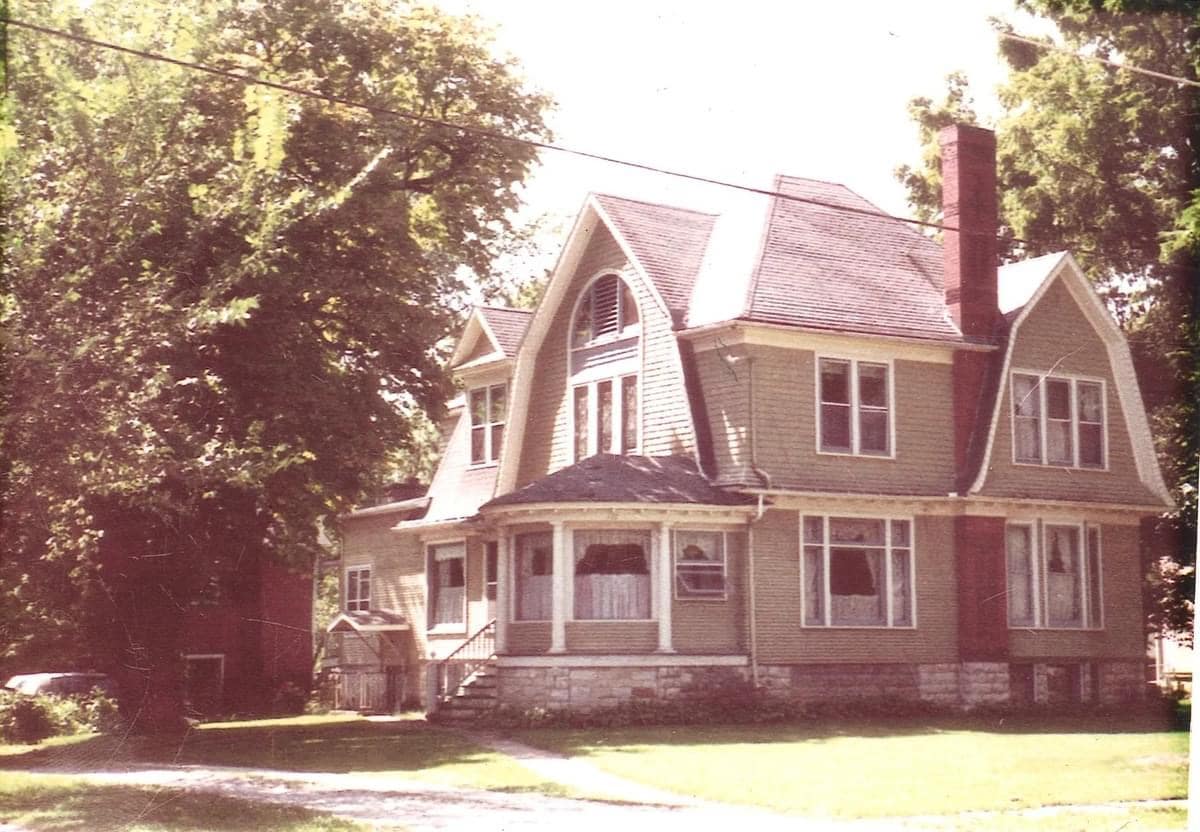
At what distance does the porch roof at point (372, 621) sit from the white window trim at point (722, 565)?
1163 cm

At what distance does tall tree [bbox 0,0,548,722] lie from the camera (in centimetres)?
1909

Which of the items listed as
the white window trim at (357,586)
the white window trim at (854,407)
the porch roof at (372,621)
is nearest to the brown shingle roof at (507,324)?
the white window trim at (854,407)

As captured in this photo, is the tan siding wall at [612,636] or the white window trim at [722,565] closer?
the tan siding wall at [612,636]

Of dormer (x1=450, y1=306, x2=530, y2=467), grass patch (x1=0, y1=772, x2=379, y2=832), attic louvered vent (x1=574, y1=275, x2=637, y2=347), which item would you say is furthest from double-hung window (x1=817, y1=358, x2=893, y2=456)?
grass patch (x1=0, y1=772, x2=379, y2=832)

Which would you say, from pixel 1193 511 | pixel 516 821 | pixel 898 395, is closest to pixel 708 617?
pixel 898 395

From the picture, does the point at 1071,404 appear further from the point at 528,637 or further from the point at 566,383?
the point at 528,637

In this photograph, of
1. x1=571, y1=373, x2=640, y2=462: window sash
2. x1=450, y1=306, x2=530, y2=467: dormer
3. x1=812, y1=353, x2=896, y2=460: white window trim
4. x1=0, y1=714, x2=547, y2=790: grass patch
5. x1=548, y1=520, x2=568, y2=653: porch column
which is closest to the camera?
x1=0, y1=714, x2=547, y2=790: grass patch

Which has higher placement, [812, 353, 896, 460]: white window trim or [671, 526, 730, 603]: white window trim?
[812, 353, 896, 460]: white window trim

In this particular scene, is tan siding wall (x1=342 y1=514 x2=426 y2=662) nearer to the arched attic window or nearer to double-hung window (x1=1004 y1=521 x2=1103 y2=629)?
the arched attic window

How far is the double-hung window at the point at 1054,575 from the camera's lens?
2931cm

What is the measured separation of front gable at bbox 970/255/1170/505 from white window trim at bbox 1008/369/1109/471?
20 millimetres

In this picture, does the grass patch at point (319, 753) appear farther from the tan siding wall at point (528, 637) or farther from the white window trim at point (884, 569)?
the white window trim at point (884, 569)

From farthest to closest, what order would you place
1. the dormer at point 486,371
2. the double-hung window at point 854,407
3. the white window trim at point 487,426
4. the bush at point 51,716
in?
the white window trim at point 487,426
the dormer at point 486,371
the double-hung window at point 854,407
the bush at point 51,716

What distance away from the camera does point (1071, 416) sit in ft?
98.3
